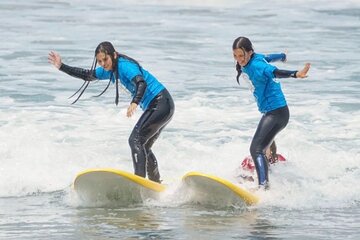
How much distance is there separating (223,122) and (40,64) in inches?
219

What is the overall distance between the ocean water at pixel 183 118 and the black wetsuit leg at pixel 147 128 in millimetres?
414

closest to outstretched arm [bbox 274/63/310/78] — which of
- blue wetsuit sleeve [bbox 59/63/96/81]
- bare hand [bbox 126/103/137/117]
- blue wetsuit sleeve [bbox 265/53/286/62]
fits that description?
blue wetsuit sleeve [bbox 265/53/286/62]

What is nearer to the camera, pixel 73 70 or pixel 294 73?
pixel 294 73

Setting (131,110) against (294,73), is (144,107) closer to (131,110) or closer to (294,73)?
(131,110)

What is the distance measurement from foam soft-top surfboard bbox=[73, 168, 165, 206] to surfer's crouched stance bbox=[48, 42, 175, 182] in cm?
17

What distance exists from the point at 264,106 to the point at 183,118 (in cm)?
499

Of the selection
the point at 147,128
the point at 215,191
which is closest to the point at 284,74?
the point at 215,191

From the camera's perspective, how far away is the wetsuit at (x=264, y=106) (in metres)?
10.2

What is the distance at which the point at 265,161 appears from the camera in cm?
1030

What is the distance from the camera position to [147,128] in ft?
33.7

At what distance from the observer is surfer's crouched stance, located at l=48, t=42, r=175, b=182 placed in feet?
33.0

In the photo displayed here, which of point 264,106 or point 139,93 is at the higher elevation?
point 139,93

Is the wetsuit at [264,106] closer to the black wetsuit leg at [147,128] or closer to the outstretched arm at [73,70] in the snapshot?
the black wetsuit leg at [147,128]

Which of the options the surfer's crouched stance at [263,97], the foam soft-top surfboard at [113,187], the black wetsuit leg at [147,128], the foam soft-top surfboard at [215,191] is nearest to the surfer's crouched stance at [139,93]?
the black wetsuit leg at [147,128]
